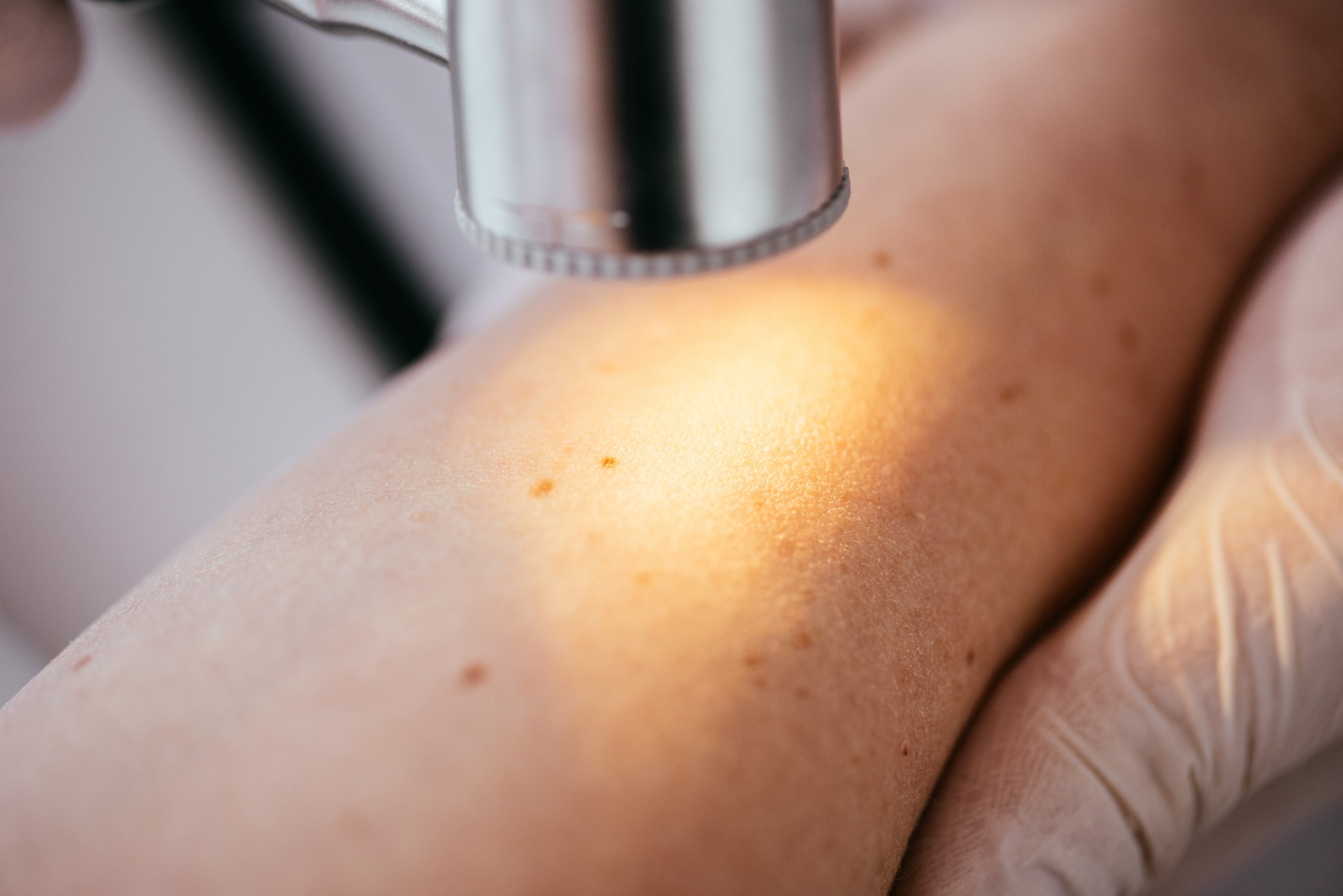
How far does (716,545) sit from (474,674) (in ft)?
0.46

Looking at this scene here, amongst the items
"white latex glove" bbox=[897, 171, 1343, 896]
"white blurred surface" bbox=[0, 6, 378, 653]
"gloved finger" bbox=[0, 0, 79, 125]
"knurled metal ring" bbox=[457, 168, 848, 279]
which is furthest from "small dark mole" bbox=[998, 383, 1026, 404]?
"white blurred surface" bbox=[0, 6, 378, 653]

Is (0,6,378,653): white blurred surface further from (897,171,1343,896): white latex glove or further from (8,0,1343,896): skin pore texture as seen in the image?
(897,171,1343,896): white latex glove

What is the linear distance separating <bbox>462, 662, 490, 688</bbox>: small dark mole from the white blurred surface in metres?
0.85

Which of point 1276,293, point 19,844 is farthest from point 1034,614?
point 19,844

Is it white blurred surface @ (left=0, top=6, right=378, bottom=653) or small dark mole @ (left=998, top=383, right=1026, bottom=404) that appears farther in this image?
white blurred surface @ (left=0, top=6, right=378, bottom=653)

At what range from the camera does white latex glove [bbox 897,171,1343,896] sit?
22.0 inches

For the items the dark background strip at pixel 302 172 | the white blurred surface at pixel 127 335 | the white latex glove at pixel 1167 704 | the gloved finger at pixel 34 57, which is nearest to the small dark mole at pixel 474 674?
the white latex glove at pixel 1167 704

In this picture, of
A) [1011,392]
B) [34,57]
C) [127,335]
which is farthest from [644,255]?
[127,335]

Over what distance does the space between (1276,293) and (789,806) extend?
55 cm

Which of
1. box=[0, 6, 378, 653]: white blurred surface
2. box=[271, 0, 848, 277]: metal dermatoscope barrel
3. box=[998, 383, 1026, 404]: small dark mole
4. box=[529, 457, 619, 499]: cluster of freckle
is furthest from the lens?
box=[0, 6, 378, 653]: white blurred surface

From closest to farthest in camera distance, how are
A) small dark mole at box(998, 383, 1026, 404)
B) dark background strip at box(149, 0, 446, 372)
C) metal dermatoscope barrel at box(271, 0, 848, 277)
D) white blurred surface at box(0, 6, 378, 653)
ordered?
metal dermatoscope barrel at box(271, 0, 848, 277) < small dark mole at box(998, 383, 1026, 404) < white blurred surface at box(0, 6, 378, 653) < dark background strip at box(149, 0, 446, 372)

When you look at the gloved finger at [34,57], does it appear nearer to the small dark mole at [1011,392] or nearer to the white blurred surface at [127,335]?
the white blurred surface at [127,335]

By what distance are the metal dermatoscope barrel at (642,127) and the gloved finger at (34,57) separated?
1.42 ft

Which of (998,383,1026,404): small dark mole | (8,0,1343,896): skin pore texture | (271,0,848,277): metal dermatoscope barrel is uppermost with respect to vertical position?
(271,0,848,277): metal dermatoscope barrel
